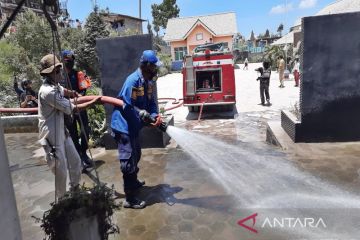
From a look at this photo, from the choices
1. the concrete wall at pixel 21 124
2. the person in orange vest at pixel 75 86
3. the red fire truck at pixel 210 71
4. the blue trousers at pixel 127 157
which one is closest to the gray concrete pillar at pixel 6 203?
the blue trousers at pixel 127 157

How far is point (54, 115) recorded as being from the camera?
371 cm

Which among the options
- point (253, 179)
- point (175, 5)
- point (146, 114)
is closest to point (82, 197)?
point (146, 114)

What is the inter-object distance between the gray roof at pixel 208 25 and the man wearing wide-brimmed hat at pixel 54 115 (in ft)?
123

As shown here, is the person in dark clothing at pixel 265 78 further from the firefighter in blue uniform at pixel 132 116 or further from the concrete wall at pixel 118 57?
the firefighter in blue uniform at pixel 132 116

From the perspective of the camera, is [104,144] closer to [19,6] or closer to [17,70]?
[19,6]

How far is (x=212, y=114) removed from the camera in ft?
37.5

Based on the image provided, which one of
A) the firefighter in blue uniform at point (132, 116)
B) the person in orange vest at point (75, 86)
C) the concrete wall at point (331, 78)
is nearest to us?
the firefighter in blue uniform at point (132, 116)

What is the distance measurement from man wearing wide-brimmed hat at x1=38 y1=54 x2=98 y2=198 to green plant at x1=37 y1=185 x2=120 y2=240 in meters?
0.85

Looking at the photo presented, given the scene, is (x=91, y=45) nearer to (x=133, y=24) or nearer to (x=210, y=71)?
(x=210, y=71)

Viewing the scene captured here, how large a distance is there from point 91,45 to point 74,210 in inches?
811

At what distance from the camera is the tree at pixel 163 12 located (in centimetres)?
5884

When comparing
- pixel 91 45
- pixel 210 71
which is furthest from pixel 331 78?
pixel 91 45

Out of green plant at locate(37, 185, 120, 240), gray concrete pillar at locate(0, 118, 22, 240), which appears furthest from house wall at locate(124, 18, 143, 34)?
gray concrete pillar at locate(0, 118, 22, 240)

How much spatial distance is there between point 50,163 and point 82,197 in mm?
1188
